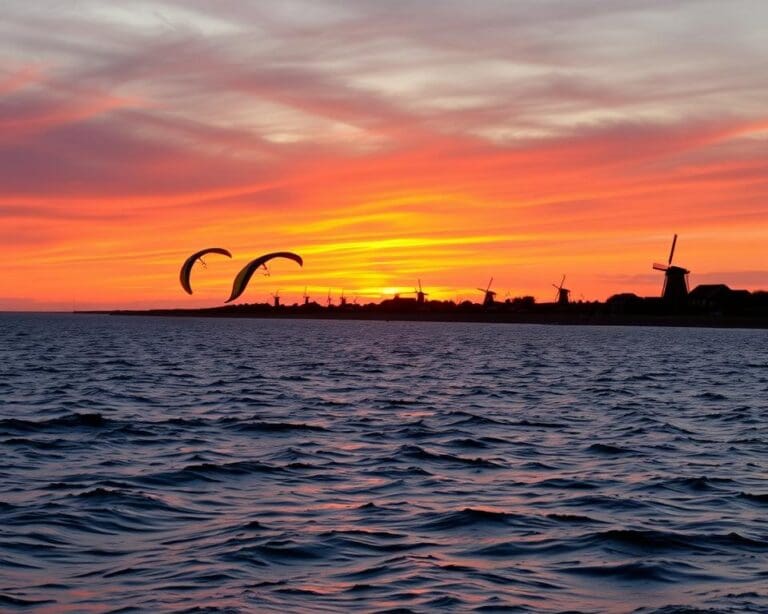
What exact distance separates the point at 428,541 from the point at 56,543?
5.20 m

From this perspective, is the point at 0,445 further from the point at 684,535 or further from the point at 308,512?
the point at 684,535

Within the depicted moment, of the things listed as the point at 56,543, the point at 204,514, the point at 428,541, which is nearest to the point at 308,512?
the point at 204,514

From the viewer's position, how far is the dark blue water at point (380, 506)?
1224cm

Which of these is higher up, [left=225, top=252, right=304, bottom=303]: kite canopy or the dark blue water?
[left=225, top=252, right=304, bottom=303]: kite canopy

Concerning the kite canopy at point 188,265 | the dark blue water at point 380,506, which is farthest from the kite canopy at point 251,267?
the dark blue water at point 380,506

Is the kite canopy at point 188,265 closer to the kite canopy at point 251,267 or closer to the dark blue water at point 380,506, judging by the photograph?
the kite canopy at point 251,267

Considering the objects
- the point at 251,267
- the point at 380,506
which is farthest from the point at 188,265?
the point at 380,506

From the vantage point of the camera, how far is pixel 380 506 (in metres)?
17.3

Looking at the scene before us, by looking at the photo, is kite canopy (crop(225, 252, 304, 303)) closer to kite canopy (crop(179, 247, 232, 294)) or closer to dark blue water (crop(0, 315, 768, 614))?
kite canopy (crop(179, 247, 232, 294))

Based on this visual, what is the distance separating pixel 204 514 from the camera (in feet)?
54.7

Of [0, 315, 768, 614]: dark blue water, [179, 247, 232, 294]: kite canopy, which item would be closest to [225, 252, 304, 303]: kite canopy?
[179, 247, 232, 294]: kite canopy

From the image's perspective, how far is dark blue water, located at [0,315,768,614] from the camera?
1224 centimetres

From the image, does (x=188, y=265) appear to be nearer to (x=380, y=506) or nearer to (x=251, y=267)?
(x=251, y=267)

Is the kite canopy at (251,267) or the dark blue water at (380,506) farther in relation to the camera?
the kite canopy at (251,267)
